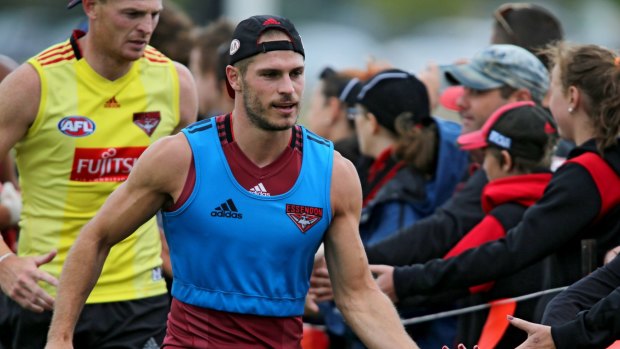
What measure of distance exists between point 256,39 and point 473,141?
85.9 inches

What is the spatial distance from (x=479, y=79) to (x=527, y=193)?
3.96 ft

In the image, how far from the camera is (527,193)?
7.07 meters

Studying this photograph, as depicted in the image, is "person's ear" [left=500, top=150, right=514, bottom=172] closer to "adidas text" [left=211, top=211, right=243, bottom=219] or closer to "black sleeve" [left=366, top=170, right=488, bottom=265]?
"black sleeve" [left=366, top=170, right=488, bottom=265]

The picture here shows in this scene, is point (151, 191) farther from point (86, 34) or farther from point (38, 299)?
point (86, 34)

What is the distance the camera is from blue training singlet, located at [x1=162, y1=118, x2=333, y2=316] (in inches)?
216

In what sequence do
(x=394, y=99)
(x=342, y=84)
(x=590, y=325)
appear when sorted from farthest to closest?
(x=342, y=84)
(x=394, y=99)
(x=590, y=325)

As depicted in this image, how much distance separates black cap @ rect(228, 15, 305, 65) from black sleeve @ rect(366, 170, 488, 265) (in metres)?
2.13

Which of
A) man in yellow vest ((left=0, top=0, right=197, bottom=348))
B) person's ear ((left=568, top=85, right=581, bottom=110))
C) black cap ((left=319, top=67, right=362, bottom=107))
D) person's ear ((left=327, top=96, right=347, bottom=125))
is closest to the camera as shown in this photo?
person's ear ((left=568, top=85, right=581, bottom=110))

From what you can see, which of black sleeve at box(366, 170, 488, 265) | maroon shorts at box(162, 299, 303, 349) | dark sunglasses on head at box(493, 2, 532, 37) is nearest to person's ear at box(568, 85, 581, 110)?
black sleeve at box(366, 170, 488, 265)

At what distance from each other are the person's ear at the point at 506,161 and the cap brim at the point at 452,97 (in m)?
1.04

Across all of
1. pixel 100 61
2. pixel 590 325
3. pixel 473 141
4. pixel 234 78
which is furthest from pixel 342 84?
pixel 590 325

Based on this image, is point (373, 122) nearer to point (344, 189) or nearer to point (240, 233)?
point (344, 189)

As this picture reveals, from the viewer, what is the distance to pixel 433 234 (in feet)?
24.5

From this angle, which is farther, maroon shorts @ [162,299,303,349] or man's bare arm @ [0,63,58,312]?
man's bare arm @ [0,63,58,312]
